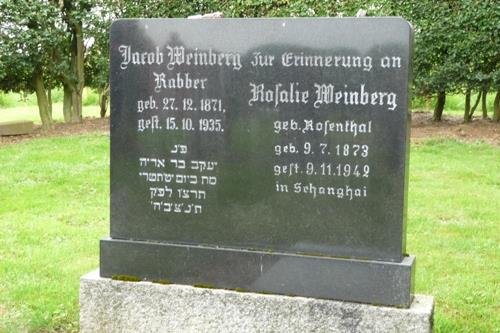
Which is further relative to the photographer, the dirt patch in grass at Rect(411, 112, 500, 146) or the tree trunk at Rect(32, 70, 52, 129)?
the tree trunk at Rect(32, 70, 52, 129)

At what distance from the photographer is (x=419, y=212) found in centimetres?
853

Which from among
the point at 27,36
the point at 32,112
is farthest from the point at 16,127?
the point at 32,112

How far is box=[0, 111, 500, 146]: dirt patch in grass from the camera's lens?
16.0 m

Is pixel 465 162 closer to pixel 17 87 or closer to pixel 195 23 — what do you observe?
pixel 195 23

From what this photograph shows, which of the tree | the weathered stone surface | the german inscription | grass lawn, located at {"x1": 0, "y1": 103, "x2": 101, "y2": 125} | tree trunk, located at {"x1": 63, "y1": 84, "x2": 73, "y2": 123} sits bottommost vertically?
grass lawn, located at {"x1": 0, "y1": 103, "x2": 101, "y2": 125}

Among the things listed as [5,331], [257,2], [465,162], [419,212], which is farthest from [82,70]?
[5,331]

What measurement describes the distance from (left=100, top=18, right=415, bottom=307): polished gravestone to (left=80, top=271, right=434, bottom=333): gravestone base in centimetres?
8

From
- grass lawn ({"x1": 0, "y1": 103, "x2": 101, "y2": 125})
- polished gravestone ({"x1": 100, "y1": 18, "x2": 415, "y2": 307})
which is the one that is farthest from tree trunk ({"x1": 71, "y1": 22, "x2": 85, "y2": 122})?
polished gravestone ({"x1": 100, "y1": 18, "x2": 415, "y2": 307})

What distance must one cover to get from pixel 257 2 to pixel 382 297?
47.3ft

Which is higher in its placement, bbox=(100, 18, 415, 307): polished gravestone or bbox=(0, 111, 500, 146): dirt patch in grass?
bbox=(100, 18, 415, 307): polished gravestone

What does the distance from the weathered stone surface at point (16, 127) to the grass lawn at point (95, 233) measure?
549cm

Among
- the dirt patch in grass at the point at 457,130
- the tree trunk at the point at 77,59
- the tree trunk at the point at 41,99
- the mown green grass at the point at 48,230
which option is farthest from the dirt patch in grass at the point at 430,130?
the mown green grass at the point at 48,230

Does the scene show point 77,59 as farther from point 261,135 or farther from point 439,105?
point 261,135

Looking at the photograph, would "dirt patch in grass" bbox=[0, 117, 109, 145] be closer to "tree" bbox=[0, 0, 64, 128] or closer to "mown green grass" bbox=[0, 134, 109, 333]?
"tree" bbox=[0, 0, 64, 128]
